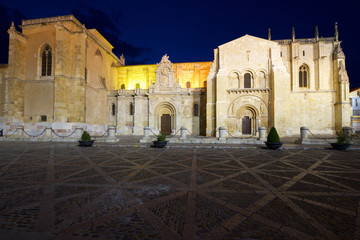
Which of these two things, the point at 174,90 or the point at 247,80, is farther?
the point at 174,90

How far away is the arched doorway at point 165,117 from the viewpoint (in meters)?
23.0

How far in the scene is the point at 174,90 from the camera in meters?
22.8

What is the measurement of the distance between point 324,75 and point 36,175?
29.4 m

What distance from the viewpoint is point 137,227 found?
2389 millimetres

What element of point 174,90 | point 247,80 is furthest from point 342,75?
point 174,90

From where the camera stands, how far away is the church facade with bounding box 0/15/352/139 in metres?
18.3

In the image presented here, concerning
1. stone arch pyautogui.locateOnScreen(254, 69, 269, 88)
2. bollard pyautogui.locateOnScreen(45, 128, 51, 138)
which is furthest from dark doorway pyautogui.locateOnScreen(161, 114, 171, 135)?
bollard pyautogui.locateOnScreen(45, 128, 51, 138)

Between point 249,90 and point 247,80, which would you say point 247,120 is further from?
point 247,80

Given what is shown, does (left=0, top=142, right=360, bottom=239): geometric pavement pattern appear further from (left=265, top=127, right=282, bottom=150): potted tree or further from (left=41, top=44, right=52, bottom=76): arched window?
(left=41, top=44, right=52, bottom=76): arched window

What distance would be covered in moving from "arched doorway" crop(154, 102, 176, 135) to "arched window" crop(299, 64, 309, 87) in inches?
694

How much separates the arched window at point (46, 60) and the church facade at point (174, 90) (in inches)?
4.0

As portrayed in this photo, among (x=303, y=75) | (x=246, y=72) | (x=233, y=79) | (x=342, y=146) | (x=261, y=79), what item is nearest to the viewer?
(x=342, y=146)

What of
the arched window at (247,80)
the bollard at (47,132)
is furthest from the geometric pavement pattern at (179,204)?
the arched window at (247,80)

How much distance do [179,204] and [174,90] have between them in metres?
20.4
